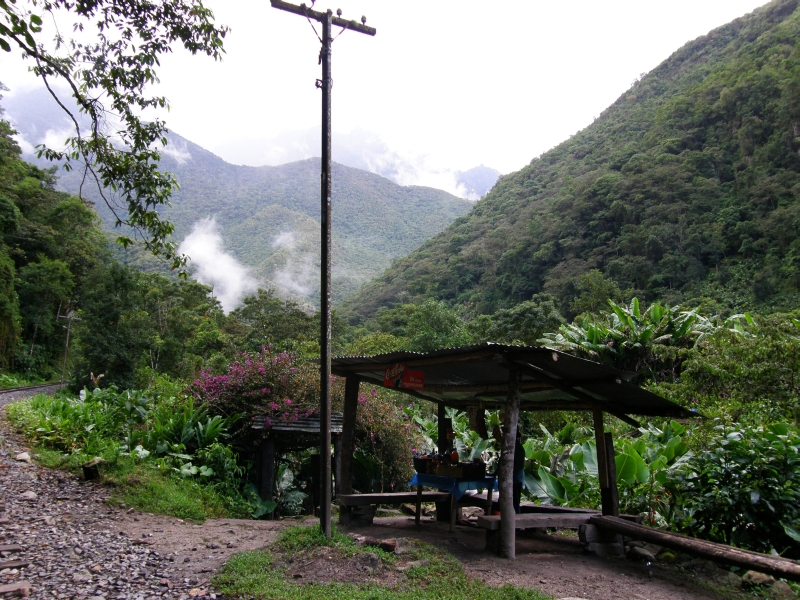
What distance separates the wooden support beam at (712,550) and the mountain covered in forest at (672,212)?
90.9 ft

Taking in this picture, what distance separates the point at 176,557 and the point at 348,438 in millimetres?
2658

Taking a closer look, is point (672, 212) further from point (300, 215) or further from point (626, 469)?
point (300, 215)

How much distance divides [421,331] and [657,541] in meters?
23.3

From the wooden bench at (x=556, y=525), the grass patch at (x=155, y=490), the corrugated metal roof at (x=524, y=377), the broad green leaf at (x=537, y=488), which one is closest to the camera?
the corrugated metal roof at (x=524, y=377)

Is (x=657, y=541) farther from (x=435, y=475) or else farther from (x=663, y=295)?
(x=663, y=295)

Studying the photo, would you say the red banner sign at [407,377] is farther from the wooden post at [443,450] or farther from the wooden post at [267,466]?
the wooden post at [267,466]

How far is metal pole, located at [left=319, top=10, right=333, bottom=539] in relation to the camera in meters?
6.00

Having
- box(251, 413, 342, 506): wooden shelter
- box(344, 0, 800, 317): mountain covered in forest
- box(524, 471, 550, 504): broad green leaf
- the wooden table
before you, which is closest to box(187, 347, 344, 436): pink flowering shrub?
box(251, 413, 342, 506): wooden shelter

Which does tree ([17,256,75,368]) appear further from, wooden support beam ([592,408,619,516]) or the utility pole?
wooden support beam ([592,408,619,516])

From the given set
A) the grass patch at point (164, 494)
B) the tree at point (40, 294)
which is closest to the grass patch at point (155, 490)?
the grass patch at point (164, 494)

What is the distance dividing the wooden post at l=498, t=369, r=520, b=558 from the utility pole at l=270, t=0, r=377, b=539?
1862 mm

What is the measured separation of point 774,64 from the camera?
4344 cm

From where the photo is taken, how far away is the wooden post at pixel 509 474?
586cm

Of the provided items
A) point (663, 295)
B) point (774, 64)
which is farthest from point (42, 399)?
point (774, 64)
